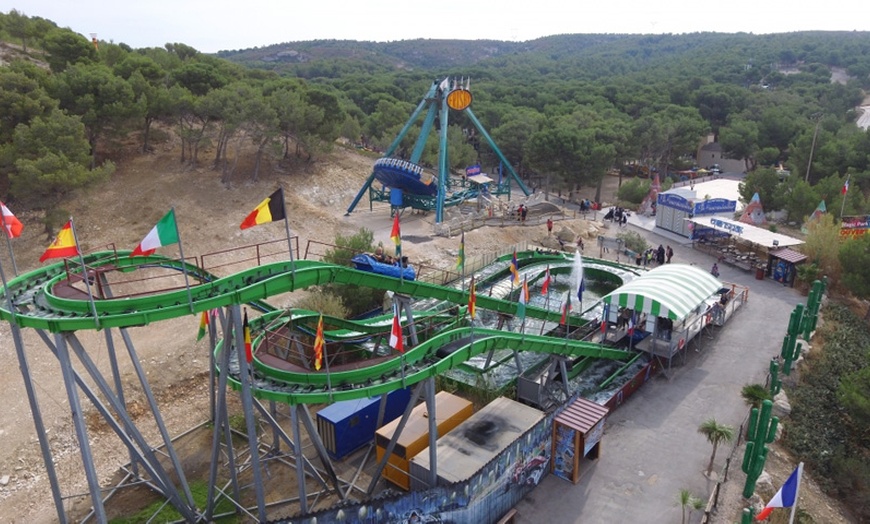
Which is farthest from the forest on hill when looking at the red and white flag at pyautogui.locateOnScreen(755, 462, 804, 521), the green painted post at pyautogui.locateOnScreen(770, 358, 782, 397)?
the red and white flag at pyautogui.locateOnScreen(755, 462, 804, 521)

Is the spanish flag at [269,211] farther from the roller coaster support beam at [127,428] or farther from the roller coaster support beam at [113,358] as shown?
the roller coaster support beam at [127,428]

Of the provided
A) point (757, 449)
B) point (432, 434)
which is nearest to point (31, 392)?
point (432, 434)

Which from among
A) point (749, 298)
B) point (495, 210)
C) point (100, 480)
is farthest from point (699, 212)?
point (100, 480)

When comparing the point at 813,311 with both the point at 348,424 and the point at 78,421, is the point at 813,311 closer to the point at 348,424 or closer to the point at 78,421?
the point at 348,424

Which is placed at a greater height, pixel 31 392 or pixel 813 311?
pixel 31 392

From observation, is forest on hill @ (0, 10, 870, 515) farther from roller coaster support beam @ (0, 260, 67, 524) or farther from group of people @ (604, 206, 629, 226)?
roller coaster support beam @ (0, 260, 67, 524)
